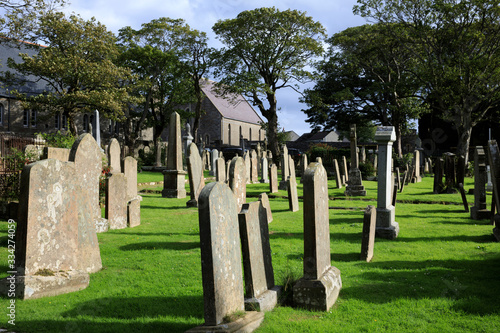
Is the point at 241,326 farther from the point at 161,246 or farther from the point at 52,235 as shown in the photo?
the point at 161,246

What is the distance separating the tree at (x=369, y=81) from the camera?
111 ft

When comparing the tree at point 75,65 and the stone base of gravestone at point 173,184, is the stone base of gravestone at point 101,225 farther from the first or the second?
the tree at point 75,65

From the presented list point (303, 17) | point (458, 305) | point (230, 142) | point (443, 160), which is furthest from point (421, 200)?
point (230, 142)

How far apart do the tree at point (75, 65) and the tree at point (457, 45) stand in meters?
20.6

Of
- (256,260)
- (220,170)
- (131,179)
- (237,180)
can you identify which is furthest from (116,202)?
(256,260)

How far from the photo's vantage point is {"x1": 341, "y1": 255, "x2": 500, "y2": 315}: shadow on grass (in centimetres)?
459

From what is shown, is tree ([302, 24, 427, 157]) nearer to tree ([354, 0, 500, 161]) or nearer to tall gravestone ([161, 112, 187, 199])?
tree ([354, 0, 500, 161])

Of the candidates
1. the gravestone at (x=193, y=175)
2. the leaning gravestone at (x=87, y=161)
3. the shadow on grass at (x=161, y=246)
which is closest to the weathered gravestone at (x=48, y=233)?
the shadow on grass at (x=161, y=246)

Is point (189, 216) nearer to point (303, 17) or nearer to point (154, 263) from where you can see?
point (154, 263)

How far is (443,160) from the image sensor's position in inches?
674

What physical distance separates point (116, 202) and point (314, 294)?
5711mm

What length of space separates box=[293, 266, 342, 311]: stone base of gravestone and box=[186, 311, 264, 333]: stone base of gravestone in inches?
25.4

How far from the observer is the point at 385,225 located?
8281mm

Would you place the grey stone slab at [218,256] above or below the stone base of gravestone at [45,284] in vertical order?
above
